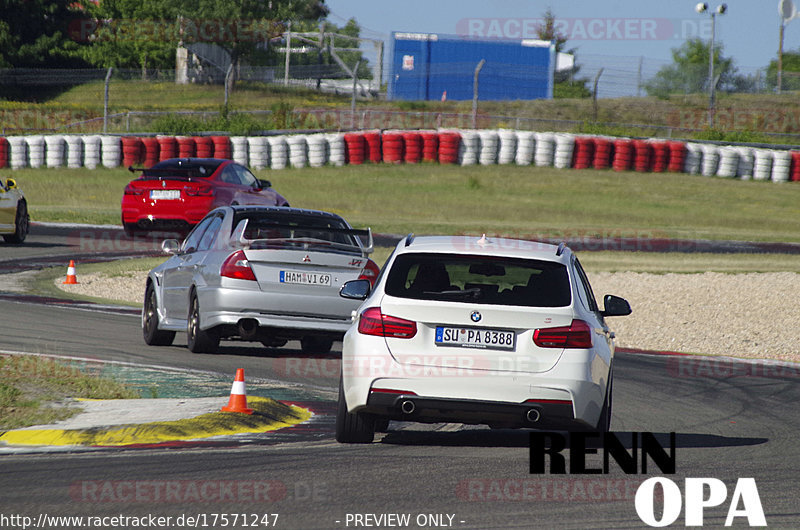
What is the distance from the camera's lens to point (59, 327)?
13477 millimetres

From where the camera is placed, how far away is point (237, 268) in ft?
37.6

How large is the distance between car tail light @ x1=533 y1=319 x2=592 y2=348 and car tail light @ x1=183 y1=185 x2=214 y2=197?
605 inches

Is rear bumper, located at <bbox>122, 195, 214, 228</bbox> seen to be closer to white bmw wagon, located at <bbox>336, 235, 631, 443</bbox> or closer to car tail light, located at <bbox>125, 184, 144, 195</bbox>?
car tail light, located at <bbox>125, 184, 144, 195</bbox>

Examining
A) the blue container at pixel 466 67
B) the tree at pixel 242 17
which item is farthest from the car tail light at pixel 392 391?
the tree at pixel 242 17

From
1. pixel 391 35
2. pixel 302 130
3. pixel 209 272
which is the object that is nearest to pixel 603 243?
pixel 302 130

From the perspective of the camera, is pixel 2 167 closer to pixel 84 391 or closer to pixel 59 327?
pixel 59 327

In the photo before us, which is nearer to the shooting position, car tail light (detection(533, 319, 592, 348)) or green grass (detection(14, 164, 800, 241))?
car tail light (detection(533, 319, 592, 348))

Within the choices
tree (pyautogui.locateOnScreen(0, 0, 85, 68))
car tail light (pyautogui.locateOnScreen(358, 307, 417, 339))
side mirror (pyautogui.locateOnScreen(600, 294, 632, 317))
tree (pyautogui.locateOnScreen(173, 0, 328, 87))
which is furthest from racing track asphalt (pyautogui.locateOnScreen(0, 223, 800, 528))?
tree (pyautogui.locateOnScreen(0, 0, 85, 68))

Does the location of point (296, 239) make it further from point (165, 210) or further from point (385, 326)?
point (165, 210)

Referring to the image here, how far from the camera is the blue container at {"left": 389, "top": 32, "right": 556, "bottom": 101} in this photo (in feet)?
208

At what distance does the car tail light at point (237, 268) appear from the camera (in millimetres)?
11430

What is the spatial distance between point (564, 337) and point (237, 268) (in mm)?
4834

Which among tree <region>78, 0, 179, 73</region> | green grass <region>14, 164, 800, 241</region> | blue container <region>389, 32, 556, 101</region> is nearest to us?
green grass <region>14, 164, 800, 241</region>

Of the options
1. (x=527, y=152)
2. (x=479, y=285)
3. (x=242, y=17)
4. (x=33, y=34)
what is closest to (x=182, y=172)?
(x=479, y=285)
